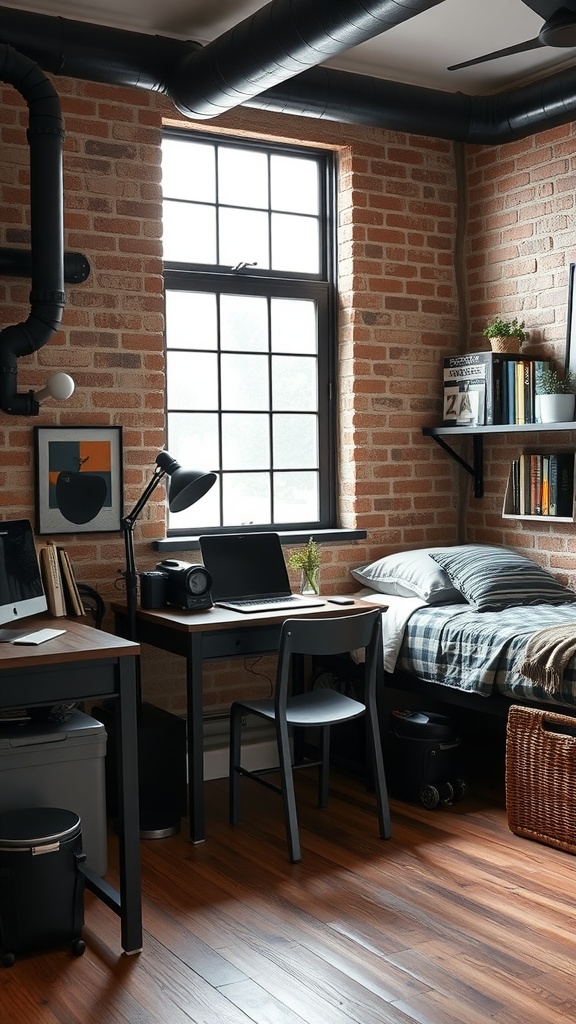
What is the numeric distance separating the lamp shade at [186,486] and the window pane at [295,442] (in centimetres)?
99

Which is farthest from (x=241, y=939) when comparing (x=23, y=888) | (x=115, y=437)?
(x=115, y=437)

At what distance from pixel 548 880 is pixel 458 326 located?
2850 mm

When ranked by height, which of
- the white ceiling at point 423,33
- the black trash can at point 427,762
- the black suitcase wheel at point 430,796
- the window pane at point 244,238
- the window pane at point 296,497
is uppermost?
the white ceiling at point 423,33

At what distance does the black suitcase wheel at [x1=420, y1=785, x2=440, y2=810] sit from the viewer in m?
4.14

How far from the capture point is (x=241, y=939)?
9.97 ft

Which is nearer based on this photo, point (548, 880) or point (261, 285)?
point (548, 880)

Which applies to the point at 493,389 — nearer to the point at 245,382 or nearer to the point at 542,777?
the point at 245,382

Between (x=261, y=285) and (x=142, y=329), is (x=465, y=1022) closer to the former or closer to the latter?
(x=142, y=329)

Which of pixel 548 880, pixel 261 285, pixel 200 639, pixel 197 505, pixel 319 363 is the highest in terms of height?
pixel 261 285

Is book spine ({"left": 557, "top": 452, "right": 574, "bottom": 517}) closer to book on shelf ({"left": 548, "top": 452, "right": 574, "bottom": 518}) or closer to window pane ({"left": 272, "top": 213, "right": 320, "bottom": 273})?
book on shelf ({"left": 548, "top": 452, "right": 574, "bottom": 518})

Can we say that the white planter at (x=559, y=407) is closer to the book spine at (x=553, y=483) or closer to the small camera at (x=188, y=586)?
the book spine at (x=553, y=483)

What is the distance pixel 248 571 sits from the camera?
4.45 meters

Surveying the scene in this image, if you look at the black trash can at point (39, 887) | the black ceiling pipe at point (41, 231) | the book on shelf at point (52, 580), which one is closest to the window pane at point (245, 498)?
the book on shelf at point (52, 580)

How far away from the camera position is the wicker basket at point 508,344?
4836 mm
